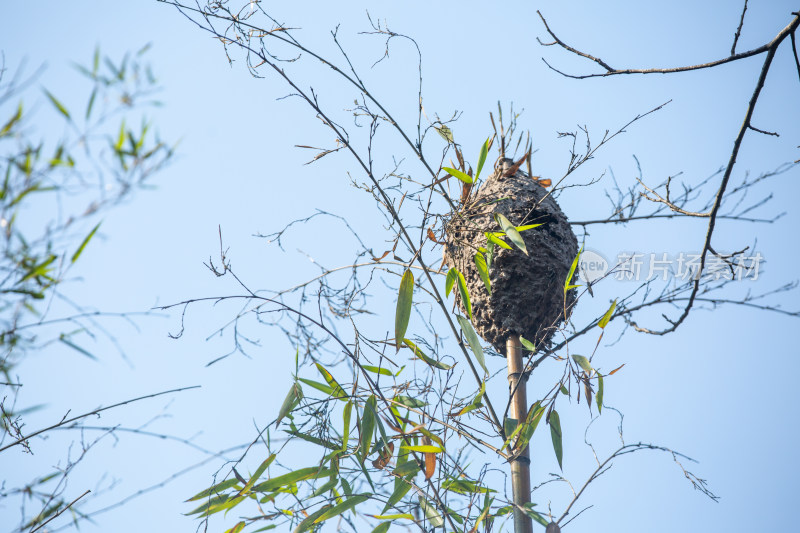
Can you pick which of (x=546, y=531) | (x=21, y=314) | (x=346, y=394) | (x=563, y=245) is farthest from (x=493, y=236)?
(x=21, y=314)

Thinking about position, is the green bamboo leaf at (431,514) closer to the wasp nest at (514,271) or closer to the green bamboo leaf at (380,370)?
the green bamboo leaf at (380,370)

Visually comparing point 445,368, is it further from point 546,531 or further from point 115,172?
point 115,172

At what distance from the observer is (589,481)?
83.2 inches

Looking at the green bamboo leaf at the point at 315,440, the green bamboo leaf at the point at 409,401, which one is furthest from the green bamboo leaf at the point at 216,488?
the green bamboo leaf at the point at 409,401

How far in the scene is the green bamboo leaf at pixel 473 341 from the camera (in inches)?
85.7

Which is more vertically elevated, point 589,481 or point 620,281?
point 620,281

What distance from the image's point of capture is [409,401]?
90.4 inches

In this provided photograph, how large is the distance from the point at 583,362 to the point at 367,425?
0.69m

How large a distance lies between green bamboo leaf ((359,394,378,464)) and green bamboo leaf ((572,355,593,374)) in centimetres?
64

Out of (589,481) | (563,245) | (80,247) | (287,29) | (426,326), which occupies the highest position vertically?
(287,29)

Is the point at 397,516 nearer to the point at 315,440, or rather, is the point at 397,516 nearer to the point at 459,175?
the point at 315,440

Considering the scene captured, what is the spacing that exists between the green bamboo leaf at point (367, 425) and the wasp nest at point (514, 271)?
0.57 metres

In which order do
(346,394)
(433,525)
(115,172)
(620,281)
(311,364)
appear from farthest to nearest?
(620,281) → (311,364) → (346,394) → (433,525) → (115,172)

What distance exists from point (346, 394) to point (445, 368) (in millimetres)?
363
